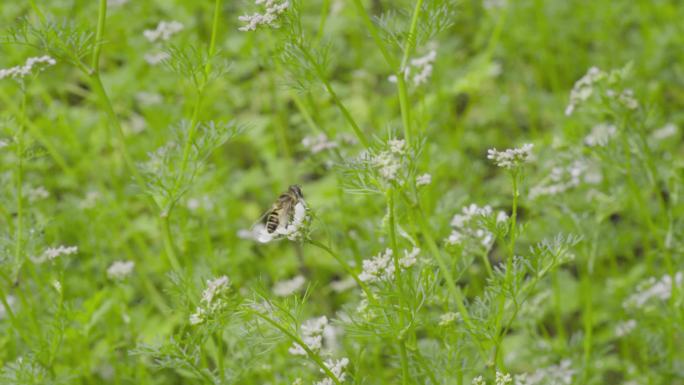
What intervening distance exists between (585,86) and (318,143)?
4.53 feet

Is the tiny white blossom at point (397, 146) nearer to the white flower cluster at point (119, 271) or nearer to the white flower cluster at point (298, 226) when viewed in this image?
the white flower cluster at point (298, 226)

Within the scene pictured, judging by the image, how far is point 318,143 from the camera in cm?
411

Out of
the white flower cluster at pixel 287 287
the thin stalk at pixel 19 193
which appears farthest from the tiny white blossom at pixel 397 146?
the thin stalk at pixel 19 193

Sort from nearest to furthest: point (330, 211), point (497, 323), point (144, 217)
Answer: point (497, 323)
point (330, 211)
point (144, 217)

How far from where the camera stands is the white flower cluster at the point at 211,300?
2648mm

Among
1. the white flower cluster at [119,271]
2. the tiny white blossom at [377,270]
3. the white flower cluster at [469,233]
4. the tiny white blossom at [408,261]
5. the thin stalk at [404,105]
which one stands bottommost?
the tiny white blossom at [377,270]

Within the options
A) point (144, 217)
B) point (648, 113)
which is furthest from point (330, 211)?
point (648, 113)

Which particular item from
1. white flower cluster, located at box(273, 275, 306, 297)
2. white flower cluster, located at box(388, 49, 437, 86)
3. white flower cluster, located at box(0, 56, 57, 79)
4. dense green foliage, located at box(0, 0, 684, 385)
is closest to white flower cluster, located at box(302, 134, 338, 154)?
dense green foliage, located at box(0, 0, 684, 385)

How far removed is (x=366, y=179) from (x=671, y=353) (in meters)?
1.83

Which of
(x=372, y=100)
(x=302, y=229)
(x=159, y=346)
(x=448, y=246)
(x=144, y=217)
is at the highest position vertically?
(x=372, y=100)

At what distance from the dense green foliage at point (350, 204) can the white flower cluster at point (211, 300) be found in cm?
1

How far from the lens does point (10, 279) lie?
3.44m

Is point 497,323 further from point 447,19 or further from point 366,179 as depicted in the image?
point 447,19

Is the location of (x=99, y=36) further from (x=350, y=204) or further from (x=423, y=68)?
(x=350, y=204)
